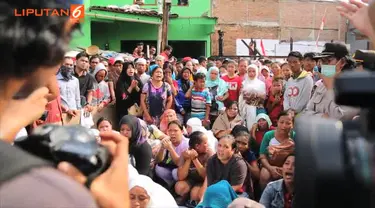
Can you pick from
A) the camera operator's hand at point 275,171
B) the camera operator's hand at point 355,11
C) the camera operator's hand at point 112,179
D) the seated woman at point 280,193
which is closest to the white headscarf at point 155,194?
the seated woman at point 280,193

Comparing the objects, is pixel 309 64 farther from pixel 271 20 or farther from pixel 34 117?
pixel 271 20

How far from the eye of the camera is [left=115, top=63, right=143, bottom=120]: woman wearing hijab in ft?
27.1

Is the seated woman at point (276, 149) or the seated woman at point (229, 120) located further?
the seated woman at point (229, 120)

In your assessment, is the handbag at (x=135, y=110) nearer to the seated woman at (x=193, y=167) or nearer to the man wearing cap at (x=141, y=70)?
the man wearing cap at (x=141, y=70)

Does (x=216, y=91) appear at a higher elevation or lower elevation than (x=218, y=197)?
higher

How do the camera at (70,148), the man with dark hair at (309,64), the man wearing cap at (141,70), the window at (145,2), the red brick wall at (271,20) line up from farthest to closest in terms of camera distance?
the red brick wall at (271,20) → the window at (145,2) → the man wearing cap at (141,70) → the man with dark hair at (309,64) → the camera at (70,148)

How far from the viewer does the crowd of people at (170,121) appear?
1096mm

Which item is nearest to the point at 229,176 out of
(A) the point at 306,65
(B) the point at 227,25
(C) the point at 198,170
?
(C) the point at 198,170

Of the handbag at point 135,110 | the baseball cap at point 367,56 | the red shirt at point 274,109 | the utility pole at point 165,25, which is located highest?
the utility pole at point 165,25

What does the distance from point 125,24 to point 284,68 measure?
13.1 m

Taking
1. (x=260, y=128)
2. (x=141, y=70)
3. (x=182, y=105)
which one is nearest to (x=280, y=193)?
(x=260, y=128)

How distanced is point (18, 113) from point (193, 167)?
4330mm

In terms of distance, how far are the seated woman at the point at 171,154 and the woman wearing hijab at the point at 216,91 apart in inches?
83.3

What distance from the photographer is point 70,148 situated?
102 cm
